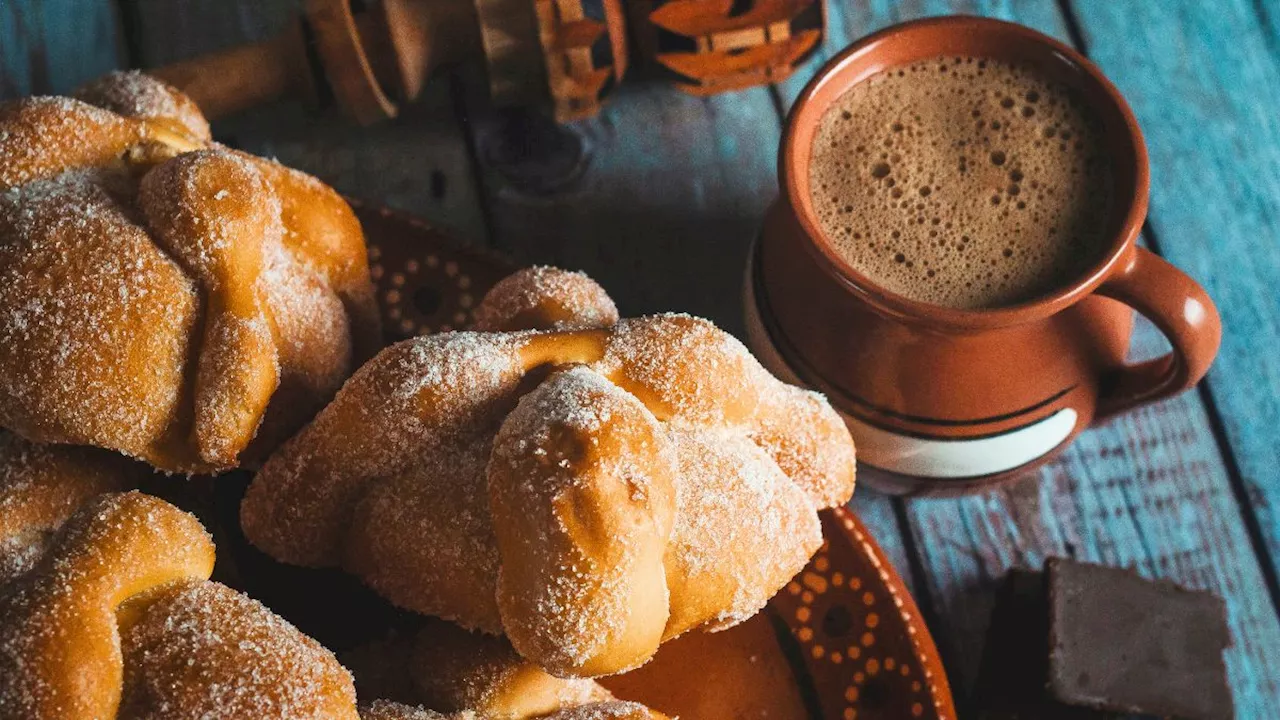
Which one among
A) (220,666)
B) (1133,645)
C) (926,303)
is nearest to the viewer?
(220,666)

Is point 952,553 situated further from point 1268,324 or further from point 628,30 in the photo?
point 628,30

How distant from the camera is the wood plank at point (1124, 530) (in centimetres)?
114

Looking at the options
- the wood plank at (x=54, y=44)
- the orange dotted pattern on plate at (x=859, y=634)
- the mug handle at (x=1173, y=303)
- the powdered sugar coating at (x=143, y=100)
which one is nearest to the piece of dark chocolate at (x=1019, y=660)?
the orange dotted pattern on plate at (x=859, y=634)

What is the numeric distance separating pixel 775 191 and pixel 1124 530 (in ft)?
1.52

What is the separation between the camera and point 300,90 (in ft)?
3.87

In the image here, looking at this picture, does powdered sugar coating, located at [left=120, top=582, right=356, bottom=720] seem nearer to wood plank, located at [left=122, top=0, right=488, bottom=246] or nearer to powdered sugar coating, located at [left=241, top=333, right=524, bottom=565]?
powdered sugar coating, located at [left=241, top=333, right=524, bottom=565]

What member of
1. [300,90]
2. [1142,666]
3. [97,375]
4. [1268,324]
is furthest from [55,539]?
[1268,324]

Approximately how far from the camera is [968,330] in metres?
0.93

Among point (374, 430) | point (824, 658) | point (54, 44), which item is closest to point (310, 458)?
point (374, 430)

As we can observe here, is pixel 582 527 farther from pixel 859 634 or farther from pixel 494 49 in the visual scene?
pixel 494 49

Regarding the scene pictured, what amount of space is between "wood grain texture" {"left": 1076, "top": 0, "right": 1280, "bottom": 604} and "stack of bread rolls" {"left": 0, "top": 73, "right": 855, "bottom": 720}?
0.55m

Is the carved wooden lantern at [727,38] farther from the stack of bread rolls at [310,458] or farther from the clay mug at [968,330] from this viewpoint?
the stack of bread rolls at [310,458]

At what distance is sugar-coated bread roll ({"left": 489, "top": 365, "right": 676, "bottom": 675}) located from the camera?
724 mm

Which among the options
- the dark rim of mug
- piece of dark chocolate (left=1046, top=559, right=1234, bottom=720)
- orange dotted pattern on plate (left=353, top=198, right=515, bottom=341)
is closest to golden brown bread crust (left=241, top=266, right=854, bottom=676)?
the dark rim of mug
